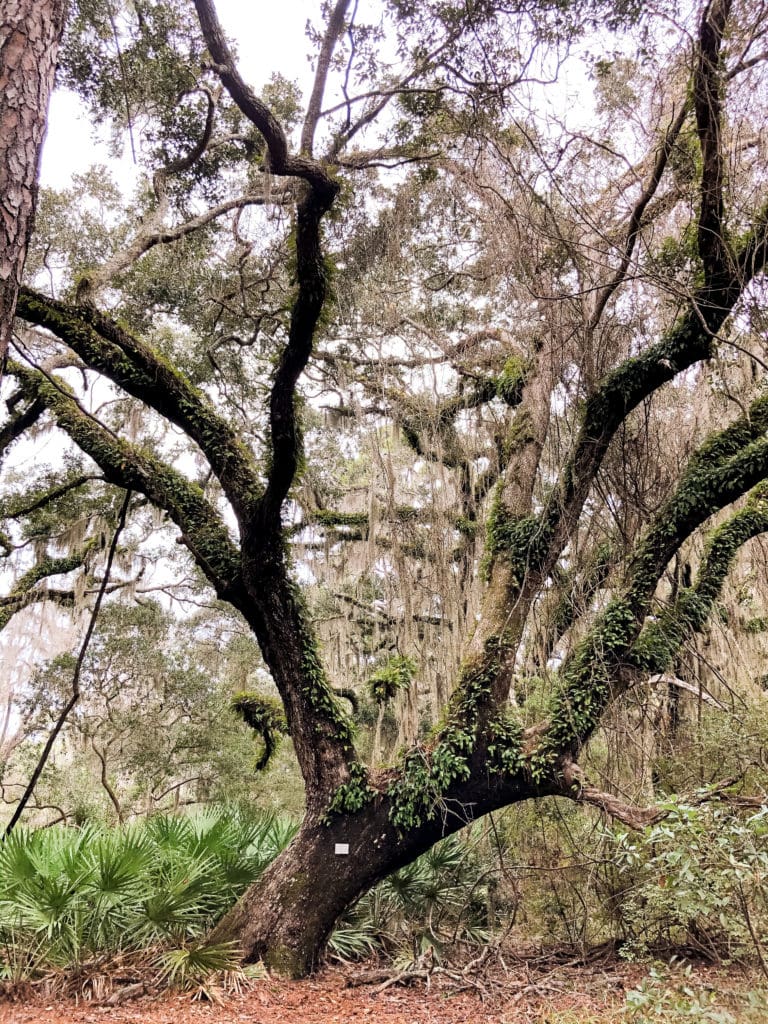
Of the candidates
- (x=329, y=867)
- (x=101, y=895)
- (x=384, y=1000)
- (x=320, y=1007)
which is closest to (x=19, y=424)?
(x=101, y=895)

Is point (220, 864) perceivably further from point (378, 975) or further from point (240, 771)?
point (240, 771)

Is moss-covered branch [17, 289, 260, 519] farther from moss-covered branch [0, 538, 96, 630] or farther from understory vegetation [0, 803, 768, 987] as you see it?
moss-covered branch [0, 538, 96, 630]

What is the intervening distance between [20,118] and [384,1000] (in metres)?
5.04

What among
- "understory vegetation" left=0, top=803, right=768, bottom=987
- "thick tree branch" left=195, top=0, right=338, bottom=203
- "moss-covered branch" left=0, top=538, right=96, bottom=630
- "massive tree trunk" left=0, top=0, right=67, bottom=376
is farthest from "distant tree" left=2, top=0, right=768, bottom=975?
"moss-covered branch" left=0, top=538, right=96, bottom=630

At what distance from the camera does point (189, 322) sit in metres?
6.61

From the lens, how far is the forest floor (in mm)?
3460

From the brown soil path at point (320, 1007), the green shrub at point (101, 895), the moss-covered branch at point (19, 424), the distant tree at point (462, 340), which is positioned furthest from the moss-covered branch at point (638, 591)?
the moss-covered branch at point (19, 424)

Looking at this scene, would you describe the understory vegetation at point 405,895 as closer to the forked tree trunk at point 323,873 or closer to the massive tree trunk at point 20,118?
the forked tree trunk at point 323,873

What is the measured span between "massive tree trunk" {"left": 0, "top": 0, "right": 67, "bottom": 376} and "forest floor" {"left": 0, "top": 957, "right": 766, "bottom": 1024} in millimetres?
3522

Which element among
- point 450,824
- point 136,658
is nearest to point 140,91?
point 450,824

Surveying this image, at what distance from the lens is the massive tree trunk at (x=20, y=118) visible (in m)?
1.69

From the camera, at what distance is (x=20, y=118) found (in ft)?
5.81

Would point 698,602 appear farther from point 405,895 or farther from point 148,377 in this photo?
point 148,377

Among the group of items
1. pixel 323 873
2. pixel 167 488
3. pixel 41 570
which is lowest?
pixel 323 873
